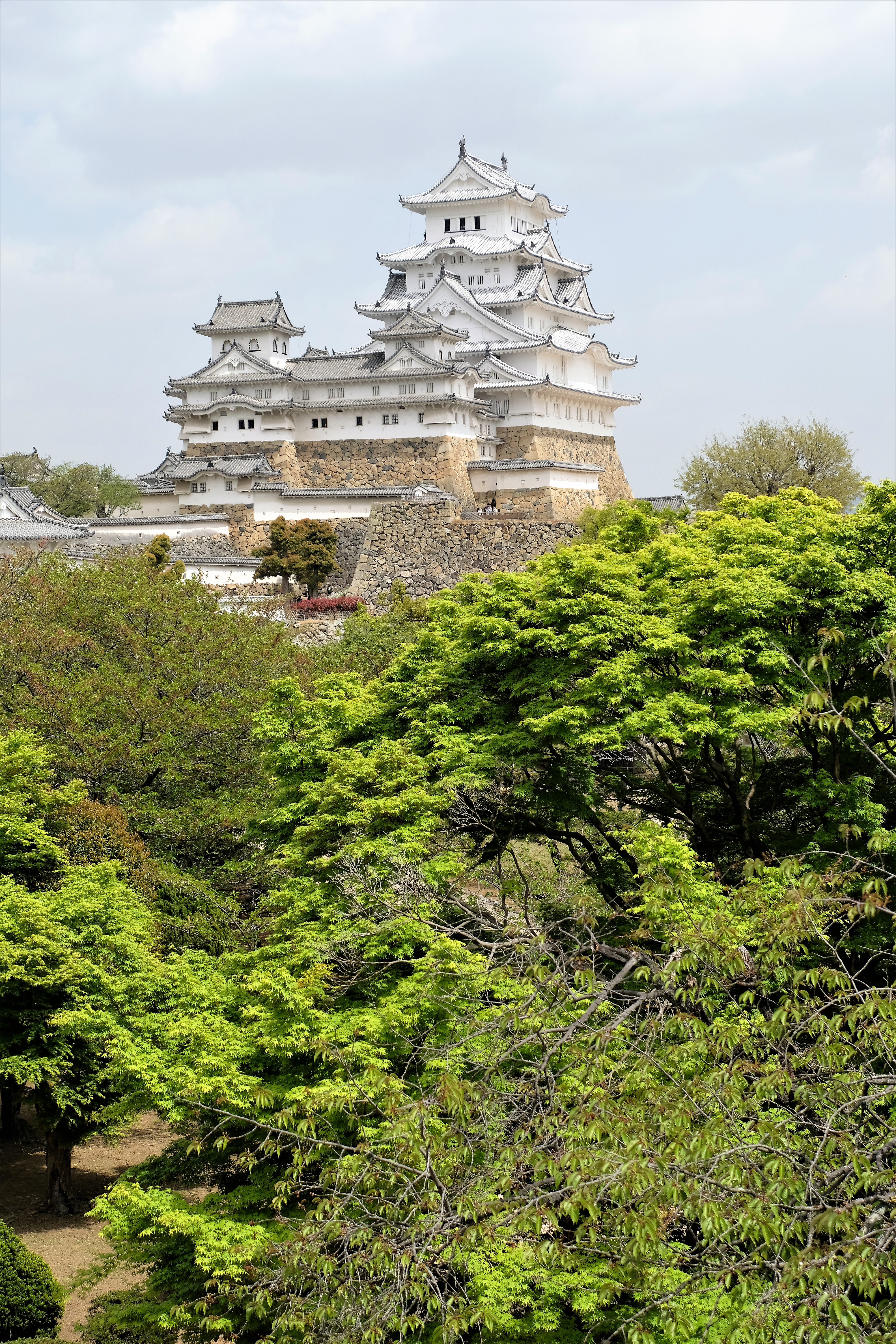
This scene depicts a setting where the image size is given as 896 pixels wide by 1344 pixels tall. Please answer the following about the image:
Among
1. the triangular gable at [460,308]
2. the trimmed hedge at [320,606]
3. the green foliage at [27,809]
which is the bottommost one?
the green foliage at [27,809]

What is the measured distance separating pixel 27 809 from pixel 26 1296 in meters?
5.85

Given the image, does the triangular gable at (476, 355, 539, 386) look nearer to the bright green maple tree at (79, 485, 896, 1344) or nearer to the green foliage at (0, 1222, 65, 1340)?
the bright green maple tree at (79, 485, 896, 1344)

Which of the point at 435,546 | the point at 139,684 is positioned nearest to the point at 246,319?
the point at 435,546

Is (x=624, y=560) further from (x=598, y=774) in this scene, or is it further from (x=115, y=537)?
(x=115, y=537)

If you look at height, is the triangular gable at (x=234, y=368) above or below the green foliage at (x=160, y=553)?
above

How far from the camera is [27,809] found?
15227 mm

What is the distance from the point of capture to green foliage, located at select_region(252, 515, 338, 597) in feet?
122

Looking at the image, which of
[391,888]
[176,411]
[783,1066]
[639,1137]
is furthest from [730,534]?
[176,411]

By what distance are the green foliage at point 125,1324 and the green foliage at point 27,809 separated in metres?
5.26

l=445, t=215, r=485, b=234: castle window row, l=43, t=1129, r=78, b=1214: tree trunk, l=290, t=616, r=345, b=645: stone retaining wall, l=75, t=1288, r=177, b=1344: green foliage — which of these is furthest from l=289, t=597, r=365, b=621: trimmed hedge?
l=75, t=1288, r=177, b=1344: green foliage

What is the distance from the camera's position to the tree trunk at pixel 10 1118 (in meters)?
16.5

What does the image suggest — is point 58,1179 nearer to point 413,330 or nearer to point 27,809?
point 27,809

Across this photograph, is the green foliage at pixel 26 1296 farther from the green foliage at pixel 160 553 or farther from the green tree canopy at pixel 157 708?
the green foliage at pixel 160 553

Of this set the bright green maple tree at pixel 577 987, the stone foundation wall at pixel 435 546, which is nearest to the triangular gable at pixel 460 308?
the stone foundation wall at pixel 435 546
